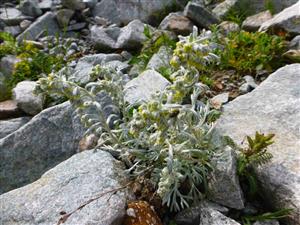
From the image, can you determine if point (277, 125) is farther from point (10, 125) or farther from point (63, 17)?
point (63, 17)

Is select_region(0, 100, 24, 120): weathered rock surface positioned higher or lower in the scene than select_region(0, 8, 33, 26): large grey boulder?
higher

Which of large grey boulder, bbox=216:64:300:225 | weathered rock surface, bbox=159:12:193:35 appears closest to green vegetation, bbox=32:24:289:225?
large grey boulder, bbox=216:64:300:225

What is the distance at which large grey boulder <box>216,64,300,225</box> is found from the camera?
3584 millimetres

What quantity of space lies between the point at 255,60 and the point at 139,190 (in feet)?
7.84

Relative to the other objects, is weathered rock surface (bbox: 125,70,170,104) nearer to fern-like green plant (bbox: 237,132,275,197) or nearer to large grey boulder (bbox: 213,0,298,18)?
fern-like green plant (bbox: 237,132,275,197)

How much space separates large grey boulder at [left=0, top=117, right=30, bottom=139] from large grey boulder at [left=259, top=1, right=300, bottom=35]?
327 cm

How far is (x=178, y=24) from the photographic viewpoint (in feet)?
22.1

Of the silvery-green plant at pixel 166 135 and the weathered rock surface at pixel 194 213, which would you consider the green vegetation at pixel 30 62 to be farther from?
the weathered rock surface at pixel 194 213

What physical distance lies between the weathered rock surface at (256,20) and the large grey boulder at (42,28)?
3339mm

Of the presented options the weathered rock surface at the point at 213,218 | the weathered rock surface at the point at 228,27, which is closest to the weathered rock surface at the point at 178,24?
the weathered rock surface at the point at 228,27

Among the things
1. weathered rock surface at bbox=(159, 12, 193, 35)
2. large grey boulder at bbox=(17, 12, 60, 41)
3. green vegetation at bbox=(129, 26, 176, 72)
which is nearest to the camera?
green vegetation at bbox=(129, 26, 176, 72)

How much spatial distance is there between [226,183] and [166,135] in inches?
23.4

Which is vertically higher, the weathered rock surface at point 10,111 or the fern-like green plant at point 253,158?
the fern-like green plant at point 253,158

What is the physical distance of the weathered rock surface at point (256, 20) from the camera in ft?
20.6
